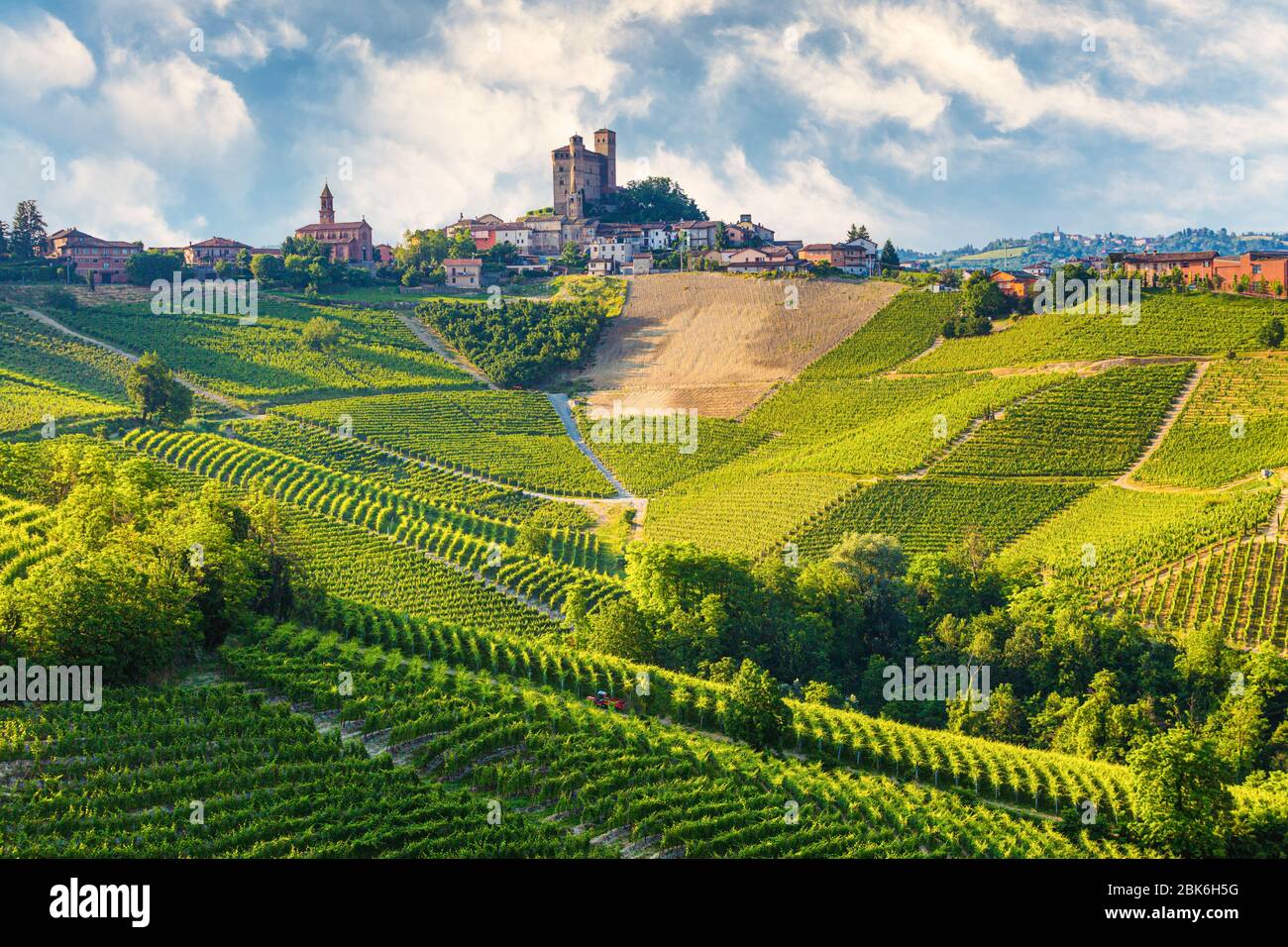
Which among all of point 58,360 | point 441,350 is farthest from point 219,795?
point 441,350

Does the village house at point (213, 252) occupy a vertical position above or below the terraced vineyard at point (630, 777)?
above

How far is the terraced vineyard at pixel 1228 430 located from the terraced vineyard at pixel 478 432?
1059 inches

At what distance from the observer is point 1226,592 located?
4062 centimetres

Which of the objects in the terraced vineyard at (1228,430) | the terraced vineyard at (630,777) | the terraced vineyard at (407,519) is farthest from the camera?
the terraced vineyard at (1228,430)

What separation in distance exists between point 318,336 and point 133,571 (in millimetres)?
56668

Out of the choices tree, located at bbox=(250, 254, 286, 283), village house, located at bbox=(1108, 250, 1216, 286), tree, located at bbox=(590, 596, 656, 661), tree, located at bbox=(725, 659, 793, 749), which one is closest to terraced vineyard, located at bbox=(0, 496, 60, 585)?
tree, located at bbox=(590, 596, 656, 661)

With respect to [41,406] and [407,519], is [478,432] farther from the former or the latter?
[41,406]

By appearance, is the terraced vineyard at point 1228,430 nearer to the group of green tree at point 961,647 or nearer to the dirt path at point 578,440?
the group of green tree at point 961,647

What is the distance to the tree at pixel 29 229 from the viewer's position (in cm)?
10038

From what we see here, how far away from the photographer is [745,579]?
40.6m

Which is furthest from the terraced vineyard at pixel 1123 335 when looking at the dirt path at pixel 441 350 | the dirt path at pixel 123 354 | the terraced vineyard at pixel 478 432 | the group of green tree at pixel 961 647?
the dirt path at pixel 123 354

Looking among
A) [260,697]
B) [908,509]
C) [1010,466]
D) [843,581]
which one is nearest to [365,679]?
[260,697]

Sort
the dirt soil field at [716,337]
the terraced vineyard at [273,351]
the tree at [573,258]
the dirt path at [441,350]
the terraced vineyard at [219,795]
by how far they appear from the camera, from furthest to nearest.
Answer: the tree at [573,258] < the dirt path at [441,350] < the dirt soil field at [716,337] < the terraced vineyard at [273,351] < the terraced vineyard at [219,795]
